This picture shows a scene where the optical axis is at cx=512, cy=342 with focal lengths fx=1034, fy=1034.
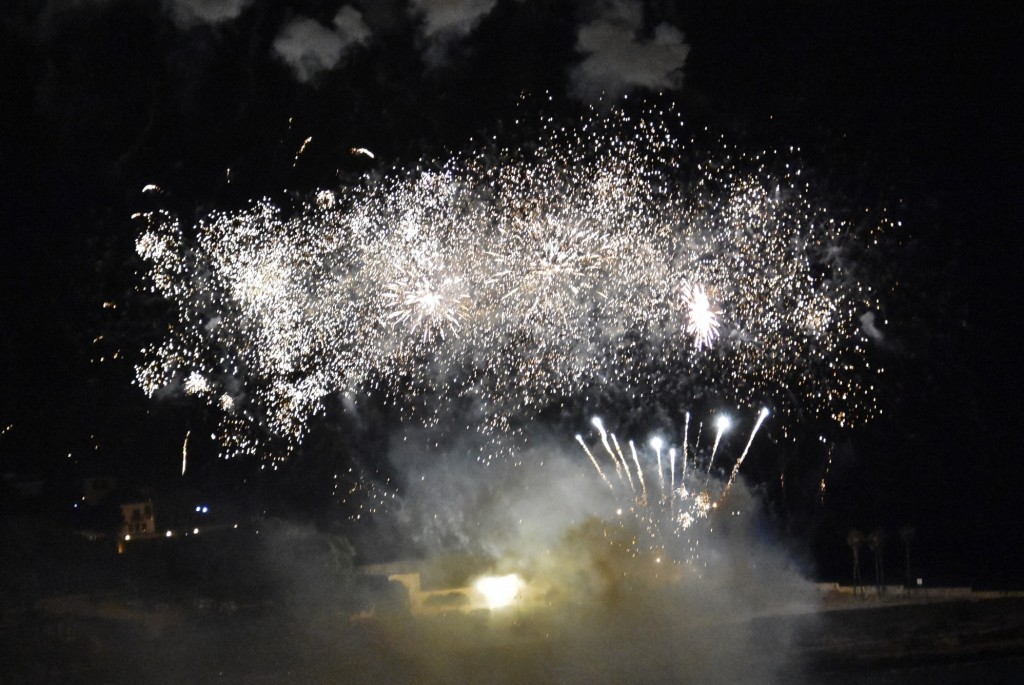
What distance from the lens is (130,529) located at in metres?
21.0

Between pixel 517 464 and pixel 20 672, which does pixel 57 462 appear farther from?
pixel 517 464

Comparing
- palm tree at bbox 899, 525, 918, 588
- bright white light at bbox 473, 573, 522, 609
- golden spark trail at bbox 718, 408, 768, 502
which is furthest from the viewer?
palm tree at bbox 899, 525, 918, 588

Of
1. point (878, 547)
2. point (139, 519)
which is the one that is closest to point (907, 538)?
point (878, 547)

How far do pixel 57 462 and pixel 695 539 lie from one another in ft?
39.0

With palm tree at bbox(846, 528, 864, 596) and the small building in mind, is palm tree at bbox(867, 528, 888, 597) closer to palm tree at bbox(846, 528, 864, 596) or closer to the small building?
palm tree at bbox(846, 528, 864, 596)

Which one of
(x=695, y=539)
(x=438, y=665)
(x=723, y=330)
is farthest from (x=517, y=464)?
(x=723, y=330)

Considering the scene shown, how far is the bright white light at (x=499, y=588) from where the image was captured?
1836cm

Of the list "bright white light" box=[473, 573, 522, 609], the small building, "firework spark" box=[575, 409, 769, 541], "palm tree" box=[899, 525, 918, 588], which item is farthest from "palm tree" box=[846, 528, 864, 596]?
the small building

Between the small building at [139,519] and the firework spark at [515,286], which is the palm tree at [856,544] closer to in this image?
the firework spark at [515,286]

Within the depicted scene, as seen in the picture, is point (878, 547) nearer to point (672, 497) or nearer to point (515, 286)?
point (672, 497)

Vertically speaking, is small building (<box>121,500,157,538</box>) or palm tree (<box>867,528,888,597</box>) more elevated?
small building (<box>121,500,157,538</box>)

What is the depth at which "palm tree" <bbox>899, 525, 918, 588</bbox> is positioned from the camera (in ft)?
65.4

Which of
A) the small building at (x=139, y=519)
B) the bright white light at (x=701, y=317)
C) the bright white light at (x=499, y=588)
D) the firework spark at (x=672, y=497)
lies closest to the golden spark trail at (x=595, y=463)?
the firework spark at (x=672, y=497)

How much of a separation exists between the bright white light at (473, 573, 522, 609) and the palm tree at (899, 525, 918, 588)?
7.54m
